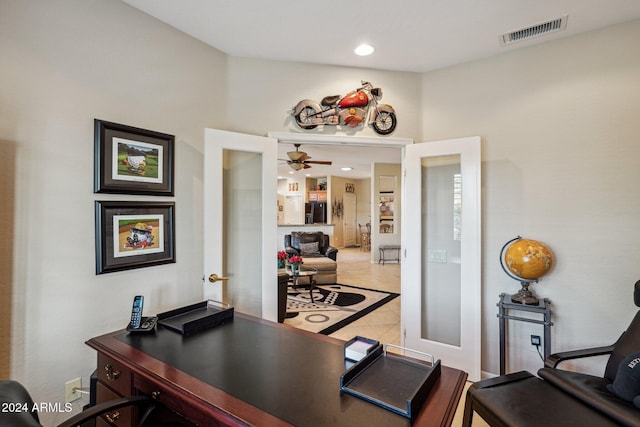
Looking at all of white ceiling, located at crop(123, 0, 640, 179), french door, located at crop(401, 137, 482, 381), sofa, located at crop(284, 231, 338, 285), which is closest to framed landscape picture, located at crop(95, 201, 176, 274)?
white ceiling, located at crop(123, 0, 640, 179)

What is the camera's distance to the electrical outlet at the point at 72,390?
6.39ft

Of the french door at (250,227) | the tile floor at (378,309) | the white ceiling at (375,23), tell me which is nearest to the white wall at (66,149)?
the white ceiling at (375,23)

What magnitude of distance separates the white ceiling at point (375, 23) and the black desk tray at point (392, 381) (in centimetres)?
220

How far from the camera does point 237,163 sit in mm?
2857

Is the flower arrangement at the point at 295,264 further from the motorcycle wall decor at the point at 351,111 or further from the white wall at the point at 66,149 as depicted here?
the white wall at the point at 66,149

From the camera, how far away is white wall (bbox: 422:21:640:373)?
2.45 meters

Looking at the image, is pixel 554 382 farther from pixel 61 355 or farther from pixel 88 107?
pixel 88 107

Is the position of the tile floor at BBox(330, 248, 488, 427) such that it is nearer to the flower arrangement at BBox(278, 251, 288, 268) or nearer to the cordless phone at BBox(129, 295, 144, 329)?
the flower arrangement at BBox(278, 251, 288, 268)

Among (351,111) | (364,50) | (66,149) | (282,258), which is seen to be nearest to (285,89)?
(351,111)

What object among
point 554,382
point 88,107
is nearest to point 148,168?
point 88,107

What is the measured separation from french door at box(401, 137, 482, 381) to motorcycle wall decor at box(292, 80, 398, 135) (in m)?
0.39

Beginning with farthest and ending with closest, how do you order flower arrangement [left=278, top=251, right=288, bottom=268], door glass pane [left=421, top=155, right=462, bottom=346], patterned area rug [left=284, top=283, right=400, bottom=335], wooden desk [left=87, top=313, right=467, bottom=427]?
flower arrangement [left=278, top=251, right=288, bottom=268]
patterned area rug [left=284, top=283, right=400, bottom=335]
door glass pane [left=421, top=155, right=462, bottom=346]
wooden desk [left=87, top=313, right=467, bottom=427]

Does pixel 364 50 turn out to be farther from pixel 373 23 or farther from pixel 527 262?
pixel 527 262

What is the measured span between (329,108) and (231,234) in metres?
1.49
